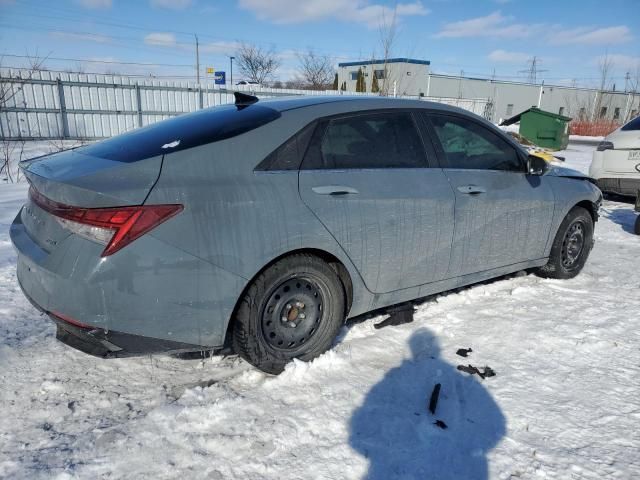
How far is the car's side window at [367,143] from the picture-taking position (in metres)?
2.83

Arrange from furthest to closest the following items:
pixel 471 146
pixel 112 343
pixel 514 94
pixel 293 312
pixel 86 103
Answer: pixel 514 94 < pixel 86 103 < pixel 471 146 < pixel 293 312 < pixel 112 343

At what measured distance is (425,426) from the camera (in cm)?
239

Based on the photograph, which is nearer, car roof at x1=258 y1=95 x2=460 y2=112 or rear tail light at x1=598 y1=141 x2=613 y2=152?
car roof at x1=258 y1=95 x2=460 y2=112

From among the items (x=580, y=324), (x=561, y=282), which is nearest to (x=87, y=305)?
(x=580, y=324)

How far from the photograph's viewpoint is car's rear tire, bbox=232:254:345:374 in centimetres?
258

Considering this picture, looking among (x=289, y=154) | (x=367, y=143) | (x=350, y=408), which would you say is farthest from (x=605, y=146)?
(x=350, y=408)

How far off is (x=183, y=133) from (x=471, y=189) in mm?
2126

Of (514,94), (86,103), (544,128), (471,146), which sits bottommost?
(471,146)

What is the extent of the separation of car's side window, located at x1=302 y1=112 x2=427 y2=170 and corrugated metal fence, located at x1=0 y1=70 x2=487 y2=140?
13572mm

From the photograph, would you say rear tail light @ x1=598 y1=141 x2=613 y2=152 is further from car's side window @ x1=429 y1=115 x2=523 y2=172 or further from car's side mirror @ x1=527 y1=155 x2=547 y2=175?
car's side window @ x1=429 y1=115 x2=523 y2=172

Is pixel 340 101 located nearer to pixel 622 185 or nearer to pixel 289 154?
pixel 289 154

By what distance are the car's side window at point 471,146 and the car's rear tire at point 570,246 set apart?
0.99 metres

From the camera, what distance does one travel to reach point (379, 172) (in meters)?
3.03

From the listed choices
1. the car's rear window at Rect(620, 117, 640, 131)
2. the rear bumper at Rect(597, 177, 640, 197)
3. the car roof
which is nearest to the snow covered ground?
the car roof
